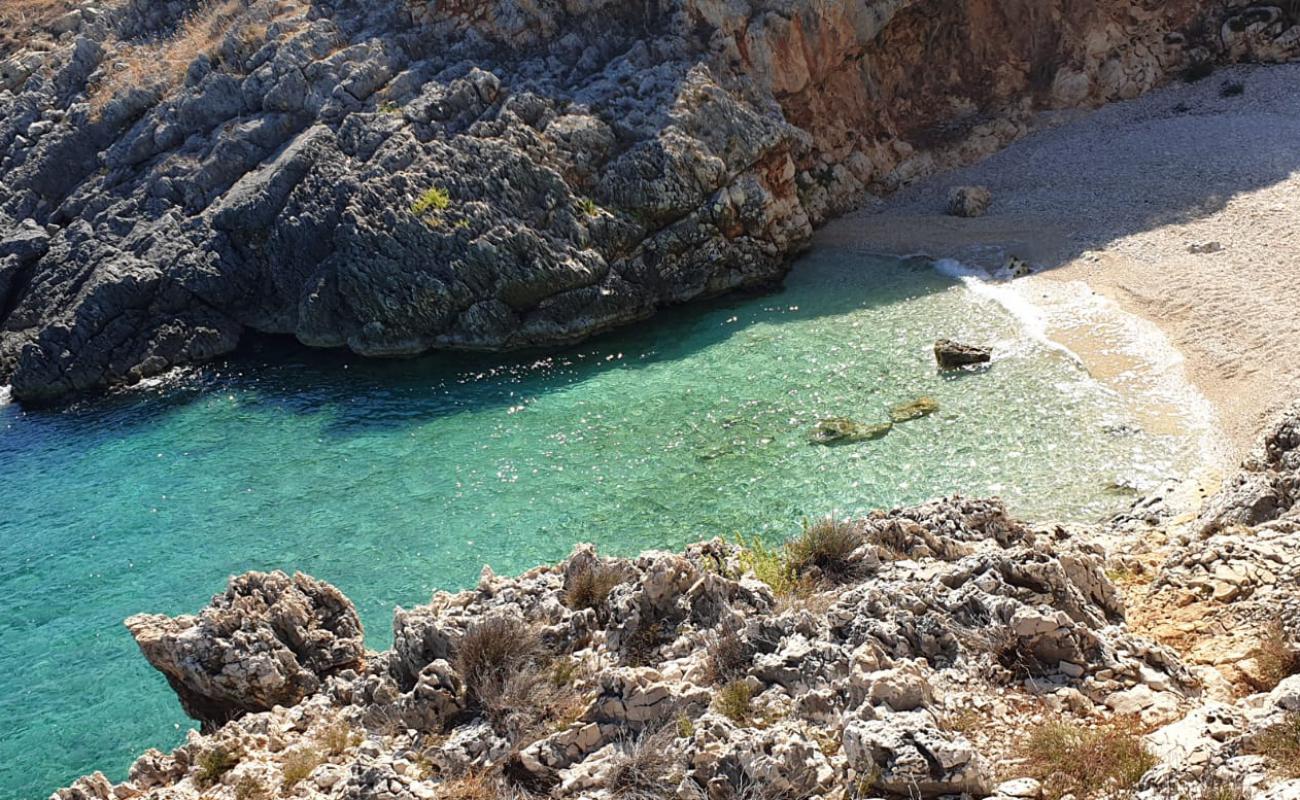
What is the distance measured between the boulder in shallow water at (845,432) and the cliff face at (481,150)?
37.5 ft

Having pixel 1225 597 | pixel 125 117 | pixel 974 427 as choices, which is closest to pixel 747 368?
pixel 974 427

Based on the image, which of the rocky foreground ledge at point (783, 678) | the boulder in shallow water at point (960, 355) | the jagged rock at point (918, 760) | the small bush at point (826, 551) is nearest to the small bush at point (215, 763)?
the rocky foreground ledge at point (783, 678)

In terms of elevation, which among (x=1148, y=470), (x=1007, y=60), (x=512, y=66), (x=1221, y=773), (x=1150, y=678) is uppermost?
(x=512, y=66)

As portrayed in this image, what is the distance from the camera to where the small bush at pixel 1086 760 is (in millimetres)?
8227

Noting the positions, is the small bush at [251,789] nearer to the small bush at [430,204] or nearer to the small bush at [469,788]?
the small bush at [469,788]

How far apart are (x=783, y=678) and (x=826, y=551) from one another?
12.1 feet

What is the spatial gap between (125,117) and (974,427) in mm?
37638

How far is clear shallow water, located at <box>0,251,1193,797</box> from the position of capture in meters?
20.8

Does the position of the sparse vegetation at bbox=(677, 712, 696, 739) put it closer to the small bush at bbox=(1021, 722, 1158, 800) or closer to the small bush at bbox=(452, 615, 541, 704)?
the small bush at bbox=(452, 615, 541, 704)

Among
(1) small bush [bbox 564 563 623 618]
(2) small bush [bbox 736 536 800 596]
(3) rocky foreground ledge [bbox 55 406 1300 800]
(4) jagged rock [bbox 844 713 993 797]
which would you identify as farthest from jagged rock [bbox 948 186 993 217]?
(4) jagged rock [bbox 844 713 993 797]

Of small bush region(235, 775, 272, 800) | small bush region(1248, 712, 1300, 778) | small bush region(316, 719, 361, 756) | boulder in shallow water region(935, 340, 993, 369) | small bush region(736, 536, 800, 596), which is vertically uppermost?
small bush region(1248, 712, 1300, 778)

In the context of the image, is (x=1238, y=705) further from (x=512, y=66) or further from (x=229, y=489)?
(x=512, y=66)

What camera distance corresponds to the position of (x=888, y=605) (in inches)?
444

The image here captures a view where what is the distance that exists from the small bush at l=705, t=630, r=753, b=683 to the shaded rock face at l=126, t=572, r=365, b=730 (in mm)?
5947
